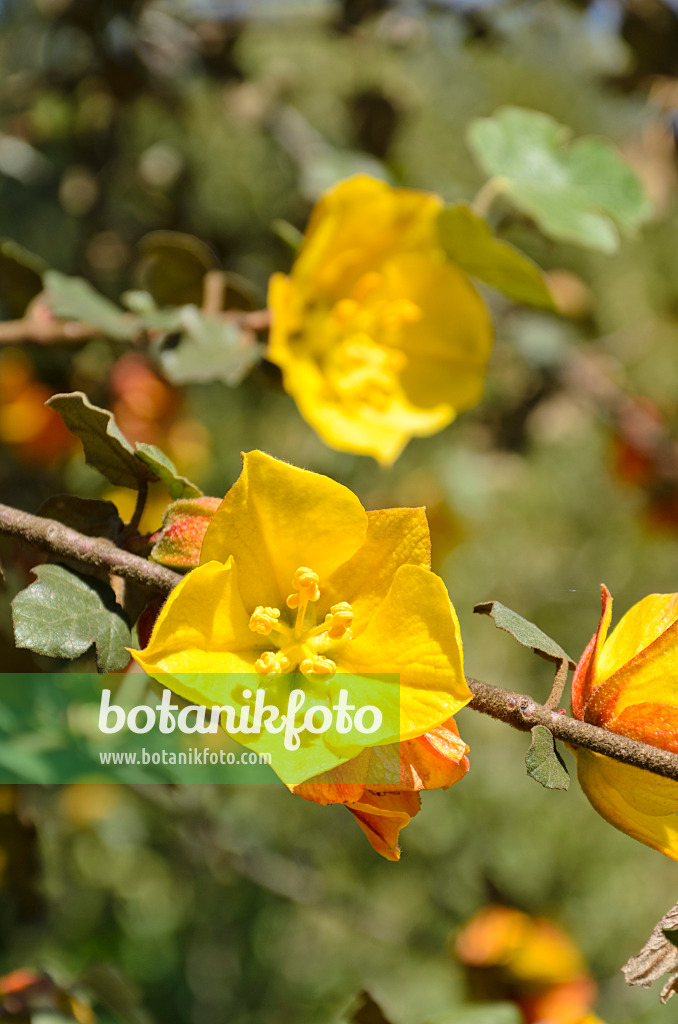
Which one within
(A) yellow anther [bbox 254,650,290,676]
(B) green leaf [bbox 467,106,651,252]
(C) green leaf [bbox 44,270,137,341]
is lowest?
(C) green leaf [bbox 44,270,137,341]

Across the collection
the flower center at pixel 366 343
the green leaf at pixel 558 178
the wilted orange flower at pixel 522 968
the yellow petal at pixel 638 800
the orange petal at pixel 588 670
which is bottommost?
the wilted orange flower at pixel 522 968

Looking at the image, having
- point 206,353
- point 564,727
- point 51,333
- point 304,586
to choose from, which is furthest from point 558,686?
point 51,333

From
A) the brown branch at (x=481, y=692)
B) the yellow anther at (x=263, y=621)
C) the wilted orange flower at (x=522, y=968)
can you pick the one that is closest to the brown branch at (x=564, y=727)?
the brown branch at (x=481, y=692)

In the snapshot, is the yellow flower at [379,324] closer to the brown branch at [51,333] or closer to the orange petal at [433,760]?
the brown branch at [51,333]

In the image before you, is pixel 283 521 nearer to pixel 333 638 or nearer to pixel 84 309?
pixel 333 638

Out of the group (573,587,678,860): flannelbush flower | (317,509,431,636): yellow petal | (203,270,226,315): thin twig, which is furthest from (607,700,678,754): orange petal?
(203,270,226,315): thin twig

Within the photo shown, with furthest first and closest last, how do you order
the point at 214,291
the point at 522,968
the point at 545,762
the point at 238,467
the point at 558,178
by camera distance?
the point at 238,467
the point at 522,968
the point at 558,178
the point at 214,291
the point at 545,762

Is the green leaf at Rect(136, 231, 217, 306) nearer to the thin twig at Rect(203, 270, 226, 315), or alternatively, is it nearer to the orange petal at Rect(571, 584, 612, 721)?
the thin twig at Rect(203, 270, 226, 315)
